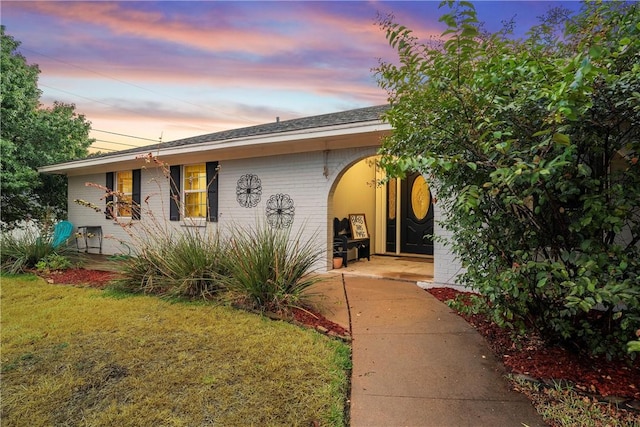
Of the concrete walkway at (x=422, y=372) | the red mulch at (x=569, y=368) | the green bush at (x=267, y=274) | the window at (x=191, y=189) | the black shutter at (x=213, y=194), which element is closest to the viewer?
the concrete walkway at (x=422, y=372)

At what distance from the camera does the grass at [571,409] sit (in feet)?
6.40

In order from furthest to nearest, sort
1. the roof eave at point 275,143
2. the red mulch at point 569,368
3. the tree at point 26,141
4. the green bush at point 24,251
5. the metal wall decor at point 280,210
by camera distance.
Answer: the tree at point 26,141
the metal wall decor at point 280,210
the green bush at point 24,251
the roof eave at point 275,143
the red mulch at point 569,368

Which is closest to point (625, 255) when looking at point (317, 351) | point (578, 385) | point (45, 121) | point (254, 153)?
point (578, 385)

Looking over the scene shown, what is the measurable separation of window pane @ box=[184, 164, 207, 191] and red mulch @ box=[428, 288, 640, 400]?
24.2ft

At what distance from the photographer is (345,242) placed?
22.6 feet

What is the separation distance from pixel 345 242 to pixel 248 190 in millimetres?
2409

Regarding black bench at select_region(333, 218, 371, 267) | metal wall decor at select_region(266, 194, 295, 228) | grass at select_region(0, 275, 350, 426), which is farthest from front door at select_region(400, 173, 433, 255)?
grass at select_region(0, 275, 350, 426)

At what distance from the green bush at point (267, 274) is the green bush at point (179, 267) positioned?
17.1 inches

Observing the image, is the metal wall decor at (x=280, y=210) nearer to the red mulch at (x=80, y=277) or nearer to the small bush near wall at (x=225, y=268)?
the small bush near wall at (x=225, y=268)

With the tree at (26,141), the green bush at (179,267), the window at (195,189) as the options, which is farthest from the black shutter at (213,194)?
the tree at (26,141)

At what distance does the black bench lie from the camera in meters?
6.89

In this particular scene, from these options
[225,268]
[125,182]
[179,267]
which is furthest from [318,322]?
[125,182]

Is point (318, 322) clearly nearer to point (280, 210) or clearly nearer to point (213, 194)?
point (280, 210)

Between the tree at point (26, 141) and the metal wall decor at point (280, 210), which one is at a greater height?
the tree at point (26, 141)
